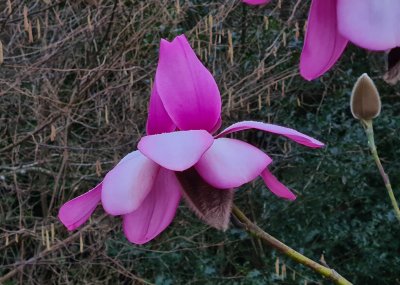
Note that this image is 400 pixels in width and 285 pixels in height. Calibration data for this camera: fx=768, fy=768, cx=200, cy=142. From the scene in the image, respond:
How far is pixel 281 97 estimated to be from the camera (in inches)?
133

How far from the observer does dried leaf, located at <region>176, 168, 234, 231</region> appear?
378 millimetres

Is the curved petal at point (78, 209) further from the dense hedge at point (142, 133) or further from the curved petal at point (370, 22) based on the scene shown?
the dense hedge at point (142, 133)

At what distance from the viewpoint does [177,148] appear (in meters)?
0.36

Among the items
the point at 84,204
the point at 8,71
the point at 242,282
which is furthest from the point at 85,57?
the point at 84,204

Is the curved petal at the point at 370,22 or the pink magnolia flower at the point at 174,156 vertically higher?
the curved petal at the point at 370,22

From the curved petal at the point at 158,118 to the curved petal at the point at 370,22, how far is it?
144mm

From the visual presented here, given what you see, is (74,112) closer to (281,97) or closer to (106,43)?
(106,43)

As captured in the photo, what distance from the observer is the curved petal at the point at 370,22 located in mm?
281

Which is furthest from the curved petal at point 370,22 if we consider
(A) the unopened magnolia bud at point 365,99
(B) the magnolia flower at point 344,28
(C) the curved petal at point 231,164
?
(A) the unopened magnolia bud at point 365,99

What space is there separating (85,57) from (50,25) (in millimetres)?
205

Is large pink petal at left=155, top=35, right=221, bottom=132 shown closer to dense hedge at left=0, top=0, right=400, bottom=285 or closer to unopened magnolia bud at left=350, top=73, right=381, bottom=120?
unopened magnolia bud at left=350, top=73, right=381, bottom=120

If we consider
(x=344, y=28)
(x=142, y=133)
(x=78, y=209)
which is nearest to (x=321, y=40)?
A: (x=344, y=28)

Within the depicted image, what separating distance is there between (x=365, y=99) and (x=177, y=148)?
201 mm

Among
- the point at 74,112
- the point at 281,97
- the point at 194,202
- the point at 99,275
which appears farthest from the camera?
the point at 281,97
